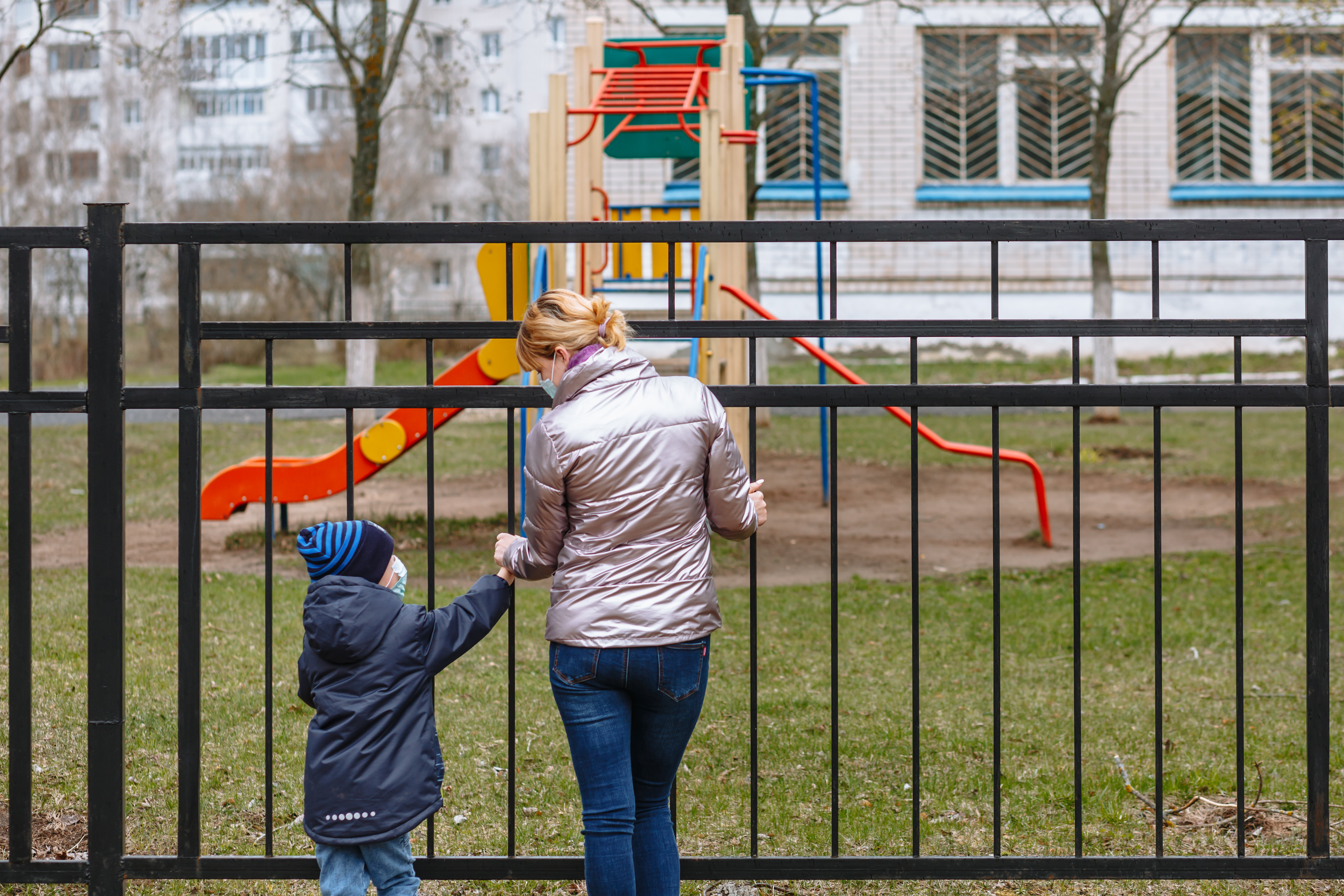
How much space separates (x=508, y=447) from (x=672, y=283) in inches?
23.5

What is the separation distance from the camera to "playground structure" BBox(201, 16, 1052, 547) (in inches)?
349

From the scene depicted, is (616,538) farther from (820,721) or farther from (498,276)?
(498,276)

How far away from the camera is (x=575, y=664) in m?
2.68

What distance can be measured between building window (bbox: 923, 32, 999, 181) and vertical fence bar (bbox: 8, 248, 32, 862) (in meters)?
23.3

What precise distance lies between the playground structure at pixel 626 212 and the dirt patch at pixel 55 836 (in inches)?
178

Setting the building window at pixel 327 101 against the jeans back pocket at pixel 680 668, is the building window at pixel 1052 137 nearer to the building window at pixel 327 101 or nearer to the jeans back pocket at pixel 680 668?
the building window at pixel 327 101

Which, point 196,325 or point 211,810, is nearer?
point 196,325

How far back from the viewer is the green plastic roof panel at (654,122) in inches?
416

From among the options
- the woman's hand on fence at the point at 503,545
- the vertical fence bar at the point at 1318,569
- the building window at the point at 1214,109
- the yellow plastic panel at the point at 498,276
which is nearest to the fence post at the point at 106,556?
the woman's hand on fence at the point at 503,545

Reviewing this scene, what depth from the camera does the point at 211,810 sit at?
408 centimetres

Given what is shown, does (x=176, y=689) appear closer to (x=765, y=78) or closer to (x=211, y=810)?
(x=211, y=810)

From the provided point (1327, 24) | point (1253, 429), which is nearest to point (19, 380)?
point (1253, 429)

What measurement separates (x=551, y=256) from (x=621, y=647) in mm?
6603

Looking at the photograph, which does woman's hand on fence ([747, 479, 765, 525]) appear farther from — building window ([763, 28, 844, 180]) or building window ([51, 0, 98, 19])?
building window ([763, 28, 844, 180])
